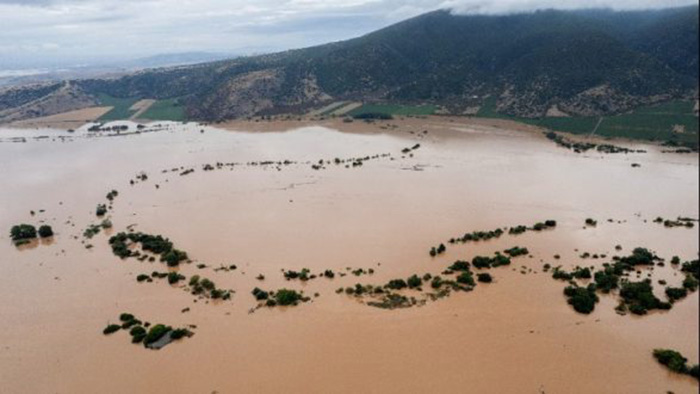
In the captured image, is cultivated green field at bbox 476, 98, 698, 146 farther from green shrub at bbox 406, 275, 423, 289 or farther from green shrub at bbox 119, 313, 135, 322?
green shrub at bbox 119, 313, 135, 322

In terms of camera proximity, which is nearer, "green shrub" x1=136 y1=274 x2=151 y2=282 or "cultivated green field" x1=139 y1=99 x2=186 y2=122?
"green shrub" x1=136 y1=274 x2=151 y2=282

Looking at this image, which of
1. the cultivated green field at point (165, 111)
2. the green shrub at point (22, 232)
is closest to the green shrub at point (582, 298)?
the green shrub at point (22, 232)

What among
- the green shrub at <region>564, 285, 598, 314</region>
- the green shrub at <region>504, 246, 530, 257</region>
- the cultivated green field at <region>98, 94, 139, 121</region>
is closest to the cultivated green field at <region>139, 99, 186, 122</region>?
the cultivated green field at <region>98, 94, 139, 121</region>

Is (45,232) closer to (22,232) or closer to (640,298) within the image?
(22,232)

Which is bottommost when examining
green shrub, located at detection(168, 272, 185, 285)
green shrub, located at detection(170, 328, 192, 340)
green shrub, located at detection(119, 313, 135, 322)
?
green shrub, located at detection(119, 313, 135, 322)

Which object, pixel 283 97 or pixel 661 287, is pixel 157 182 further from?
pixel 283 97

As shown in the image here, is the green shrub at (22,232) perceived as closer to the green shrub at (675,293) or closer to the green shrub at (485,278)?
the green shrub at (485,278)
